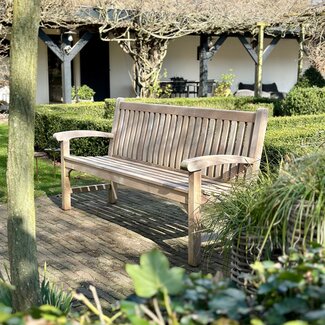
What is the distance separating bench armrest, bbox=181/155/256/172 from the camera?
12.0ft

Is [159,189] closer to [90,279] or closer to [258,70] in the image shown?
[90,279]

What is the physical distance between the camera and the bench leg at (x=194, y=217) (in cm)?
372

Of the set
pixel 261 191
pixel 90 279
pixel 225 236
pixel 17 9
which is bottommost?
pixel 90 279

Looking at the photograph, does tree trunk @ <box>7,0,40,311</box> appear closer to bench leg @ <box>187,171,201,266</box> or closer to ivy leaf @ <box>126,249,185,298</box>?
ivy leaf @ <box>126,249,185,298</box>

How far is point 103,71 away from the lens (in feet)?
62.8

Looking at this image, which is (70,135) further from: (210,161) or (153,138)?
(210,161)

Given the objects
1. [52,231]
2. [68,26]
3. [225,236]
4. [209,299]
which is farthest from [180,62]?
[209,299]

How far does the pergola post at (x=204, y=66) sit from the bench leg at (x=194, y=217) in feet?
46.4

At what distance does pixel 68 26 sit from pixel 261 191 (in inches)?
489

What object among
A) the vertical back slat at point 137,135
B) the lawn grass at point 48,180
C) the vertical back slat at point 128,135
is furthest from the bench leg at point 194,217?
the lawn grass at point 48,180

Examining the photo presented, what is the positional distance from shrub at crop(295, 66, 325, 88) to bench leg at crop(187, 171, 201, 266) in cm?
1156

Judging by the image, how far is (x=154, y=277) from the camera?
4.52ft

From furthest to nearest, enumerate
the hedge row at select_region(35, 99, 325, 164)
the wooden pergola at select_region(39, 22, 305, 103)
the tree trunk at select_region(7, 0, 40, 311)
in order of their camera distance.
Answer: the wooden pergola at select_region(39, 22, 305, 103) < the hedge row at select_region(35, 99, 325, 164) < the tree trunk at select_region(7, 0, 40, 311)

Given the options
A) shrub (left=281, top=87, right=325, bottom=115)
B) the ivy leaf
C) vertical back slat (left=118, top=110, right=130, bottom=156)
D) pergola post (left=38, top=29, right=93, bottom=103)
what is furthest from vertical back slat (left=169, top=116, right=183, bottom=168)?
pergola post (left=38, top=29, right=93, bottom=103)
